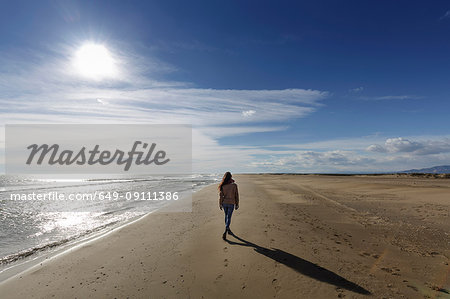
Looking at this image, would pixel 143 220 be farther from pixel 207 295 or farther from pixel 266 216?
pixel 207 295

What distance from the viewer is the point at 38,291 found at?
6.18 metres

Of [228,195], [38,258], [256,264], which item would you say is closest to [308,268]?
[256,264]

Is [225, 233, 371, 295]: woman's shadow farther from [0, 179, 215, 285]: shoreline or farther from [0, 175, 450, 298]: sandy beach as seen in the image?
[0, 179, 215, 285]: shoreline

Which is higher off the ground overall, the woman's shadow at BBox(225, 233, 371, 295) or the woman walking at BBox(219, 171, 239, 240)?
the woman walking at BBox(219, 171, 239, 240)

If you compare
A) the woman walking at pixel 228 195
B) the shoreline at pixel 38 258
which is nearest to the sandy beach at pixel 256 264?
the shoreline at pixel 38 258

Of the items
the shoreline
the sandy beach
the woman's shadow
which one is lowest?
the shoreline

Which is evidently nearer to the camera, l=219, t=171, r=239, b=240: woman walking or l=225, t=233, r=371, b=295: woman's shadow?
l=225, t=233, r=371, b=295: woman's shadow

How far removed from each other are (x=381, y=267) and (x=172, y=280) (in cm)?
627

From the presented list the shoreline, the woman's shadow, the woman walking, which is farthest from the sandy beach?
the woman walking

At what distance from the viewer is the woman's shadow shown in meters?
Answer: 5.84

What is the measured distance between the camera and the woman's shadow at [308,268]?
5.84 meters

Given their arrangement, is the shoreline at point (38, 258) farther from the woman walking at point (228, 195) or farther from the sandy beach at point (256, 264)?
the woman walking at point (228, 195)

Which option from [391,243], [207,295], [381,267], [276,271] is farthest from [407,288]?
[207,295]

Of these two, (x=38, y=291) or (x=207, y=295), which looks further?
(x=38, y=291)
